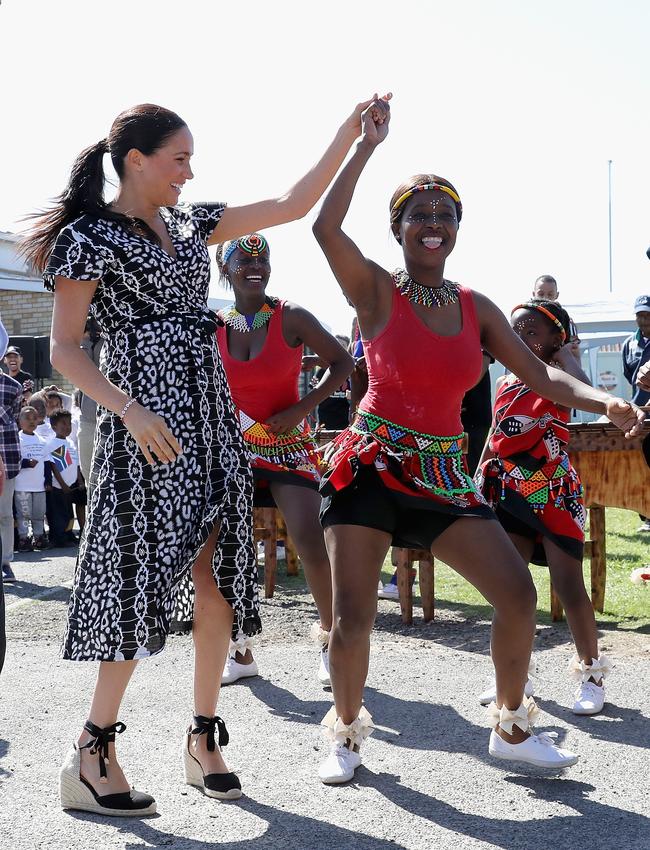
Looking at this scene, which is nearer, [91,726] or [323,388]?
[91,726]

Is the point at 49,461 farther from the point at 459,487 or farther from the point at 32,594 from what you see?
the point at 459,487

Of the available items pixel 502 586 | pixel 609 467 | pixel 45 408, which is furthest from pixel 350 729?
pixel 45 408

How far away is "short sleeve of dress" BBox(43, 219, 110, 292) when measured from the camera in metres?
3.45

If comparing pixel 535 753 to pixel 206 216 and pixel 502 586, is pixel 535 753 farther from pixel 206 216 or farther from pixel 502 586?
pixel 206 216

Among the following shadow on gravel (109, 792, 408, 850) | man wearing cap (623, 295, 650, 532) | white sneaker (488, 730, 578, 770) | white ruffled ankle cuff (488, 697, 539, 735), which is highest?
man wearing cap (623, 295, 650, 532)

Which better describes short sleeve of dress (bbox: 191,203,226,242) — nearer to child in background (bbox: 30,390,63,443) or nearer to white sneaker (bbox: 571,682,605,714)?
white sneaker (bbox: 571,682,605,714)

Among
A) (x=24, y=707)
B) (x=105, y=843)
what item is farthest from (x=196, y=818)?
(x=24, y=707)

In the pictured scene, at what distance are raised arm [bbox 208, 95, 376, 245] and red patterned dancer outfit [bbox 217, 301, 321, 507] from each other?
6.30 feet

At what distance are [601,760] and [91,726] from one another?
6.47ft

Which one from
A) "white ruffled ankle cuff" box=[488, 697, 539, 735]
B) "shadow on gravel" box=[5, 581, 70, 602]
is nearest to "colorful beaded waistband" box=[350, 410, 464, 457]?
"white ruffled ankle cuff" box=[488, 697, 539, 735]

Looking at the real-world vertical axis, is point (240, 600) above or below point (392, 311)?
below

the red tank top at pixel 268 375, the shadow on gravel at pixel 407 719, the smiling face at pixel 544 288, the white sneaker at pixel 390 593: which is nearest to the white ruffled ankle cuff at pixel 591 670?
the shadow on gravel at pixel 407 719

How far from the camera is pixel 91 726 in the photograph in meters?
3.58

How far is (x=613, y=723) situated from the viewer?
187 inches
